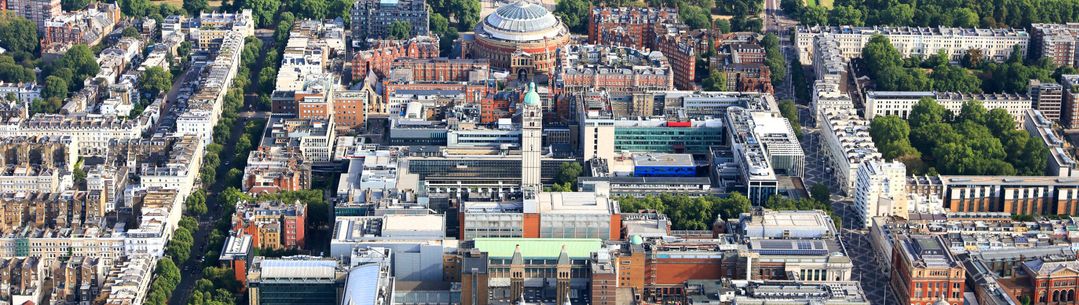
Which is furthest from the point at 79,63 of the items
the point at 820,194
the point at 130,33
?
the point at 820,194

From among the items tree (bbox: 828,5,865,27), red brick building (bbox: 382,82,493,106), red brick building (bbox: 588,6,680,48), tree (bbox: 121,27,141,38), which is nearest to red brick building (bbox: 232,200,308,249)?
red brick building (bbox: 382,82,493,106)

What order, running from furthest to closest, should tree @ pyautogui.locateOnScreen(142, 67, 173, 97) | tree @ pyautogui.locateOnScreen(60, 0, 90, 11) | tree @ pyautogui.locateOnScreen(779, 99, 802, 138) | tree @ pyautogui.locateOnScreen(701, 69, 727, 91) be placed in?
tree @ pyautogui.locateOnScreen(60, 0, 90, 11) < tree @ pyautogui.locateOnScreen(142, 67, 173, 97) < tree @ pyautogui.locateOnScreen(701, 69, 727, 91) < tree @ pyautogui.locateOnScreen(779, 99, 802, 138)

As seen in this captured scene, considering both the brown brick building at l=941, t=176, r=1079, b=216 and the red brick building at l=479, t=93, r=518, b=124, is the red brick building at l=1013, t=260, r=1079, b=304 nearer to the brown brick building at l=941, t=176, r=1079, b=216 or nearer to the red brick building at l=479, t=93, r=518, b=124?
the brown brick building at l=941, t=176, r=1079, b=216

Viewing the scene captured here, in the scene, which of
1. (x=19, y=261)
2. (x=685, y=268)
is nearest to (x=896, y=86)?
(x=685, y=268)

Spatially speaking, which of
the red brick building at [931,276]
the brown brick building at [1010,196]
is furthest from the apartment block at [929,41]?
the red brick building at [931,276]

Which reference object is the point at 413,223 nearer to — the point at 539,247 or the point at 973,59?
the point at 539,247

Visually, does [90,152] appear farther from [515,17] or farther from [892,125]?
[892,125]
